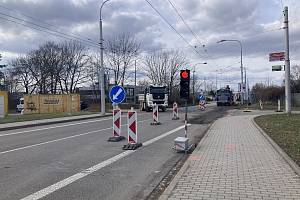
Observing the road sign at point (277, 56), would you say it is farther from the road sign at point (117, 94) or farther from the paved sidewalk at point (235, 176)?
the paved sidewalk at point (235, 176)

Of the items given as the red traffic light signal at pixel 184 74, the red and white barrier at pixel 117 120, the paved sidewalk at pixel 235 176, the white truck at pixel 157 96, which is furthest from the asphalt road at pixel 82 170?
the white truck at pixel 157 96

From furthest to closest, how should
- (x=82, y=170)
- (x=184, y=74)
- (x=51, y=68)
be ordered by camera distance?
(x=51, y=68) → (x=184, y=74) → (x=82, y=170)

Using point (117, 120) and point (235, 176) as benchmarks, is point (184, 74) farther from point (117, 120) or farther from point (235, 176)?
point (235, 176)

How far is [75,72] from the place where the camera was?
73.6 meters

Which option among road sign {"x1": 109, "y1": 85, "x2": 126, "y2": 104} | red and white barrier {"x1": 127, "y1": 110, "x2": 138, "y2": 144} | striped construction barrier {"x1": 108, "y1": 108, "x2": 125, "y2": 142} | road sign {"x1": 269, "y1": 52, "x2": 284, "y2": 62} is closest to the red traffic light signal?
red and white barrier {"x1": 127, "y1": 110, "x2": 138, "y2": 144}

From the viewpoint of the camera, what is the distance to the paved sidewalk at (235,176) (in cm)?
630

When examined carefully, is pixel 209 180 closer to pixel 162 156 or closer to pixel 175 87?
pixel 162 156

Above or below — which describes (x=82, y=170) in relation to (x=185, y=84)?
below

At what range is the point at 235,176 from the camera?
25.4 feet

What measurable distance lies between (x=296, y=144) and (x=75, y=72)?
6482 cm

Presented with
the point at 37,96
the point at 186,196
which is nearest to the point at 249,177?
the point at 186,196

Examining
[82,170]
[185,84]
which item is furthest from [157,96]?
[82,170]

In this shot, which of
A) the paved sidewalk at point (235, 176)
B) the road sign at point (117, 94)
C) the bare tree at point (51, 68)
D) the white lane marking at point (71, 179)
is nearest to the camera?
the paved sidewalk at point (235, 176)

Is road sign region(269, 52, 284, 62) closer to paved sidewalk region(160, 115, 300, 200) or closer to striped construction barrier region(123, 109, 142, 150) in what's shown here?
paved sidewalk region(160, 115, 300, 200)
